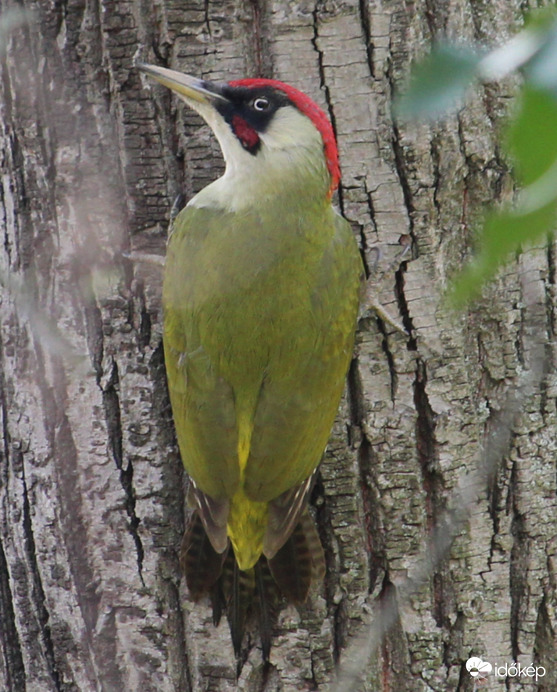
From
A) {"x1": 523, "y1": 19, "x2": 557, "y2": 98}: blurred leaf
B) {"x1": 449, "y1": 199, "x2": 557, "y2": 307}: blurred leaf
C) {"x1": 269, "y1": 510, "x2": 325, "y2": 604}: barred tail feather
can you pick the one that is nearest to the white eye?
{"x1": 269, "y1": 510, "x2": 325, "y2": 604}: barred tail feather

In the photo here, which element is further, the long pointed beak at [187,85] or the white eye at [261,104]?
the white eye at [261,104]

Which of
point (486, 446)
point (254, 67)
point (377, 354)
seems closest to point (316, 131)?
point (254, 67)

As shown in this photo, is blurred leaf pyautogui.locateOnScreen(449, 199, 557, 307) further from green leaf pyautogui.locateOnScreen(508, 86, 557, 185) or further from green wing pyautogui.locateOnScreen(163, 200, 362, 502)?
green wing pyautogui.locateOnScreen(163, 200, 362, 502)

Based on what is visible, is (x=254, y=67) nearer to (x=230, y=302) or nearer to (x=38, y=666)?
(x=230, y=302)

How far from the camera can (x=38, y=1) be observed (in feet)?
7.45

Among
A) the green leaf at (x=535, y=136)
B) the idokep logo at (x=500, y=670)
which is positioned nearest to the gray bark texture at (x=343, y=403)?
the idokep logo at (x=500, y=670)

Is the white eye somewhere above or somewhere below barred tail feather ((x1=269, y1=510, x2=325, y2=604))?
above

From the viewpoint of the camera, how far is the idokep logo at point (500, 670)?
8.03ft

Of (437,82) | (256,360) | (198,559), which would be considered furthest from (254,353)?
(437,82)

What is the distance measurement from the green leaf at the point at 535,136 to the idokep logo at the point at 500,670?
2.12 metres

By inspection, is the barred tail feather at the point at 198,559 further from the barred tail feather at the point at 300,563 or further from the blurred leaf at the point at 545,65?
the blurred leaf at the point at 545,65

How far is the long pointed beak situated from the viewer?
214 cm

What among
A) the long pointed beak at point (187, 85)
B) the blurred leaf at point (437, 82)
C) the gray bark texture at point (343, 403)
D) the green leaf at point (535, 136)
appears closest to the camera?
the green leaf at point (535, 136)

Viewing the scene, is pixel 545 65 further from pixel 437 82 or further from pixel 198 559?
pixel 198 559
